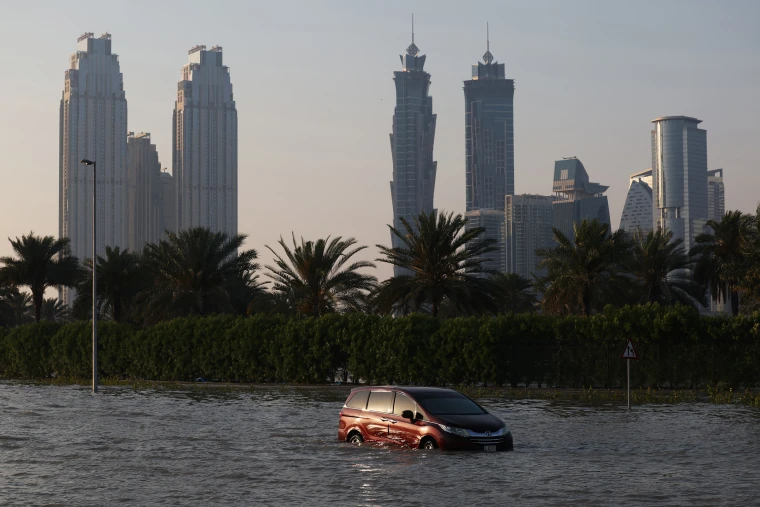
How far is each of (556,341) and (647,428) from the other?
16758 millimetres

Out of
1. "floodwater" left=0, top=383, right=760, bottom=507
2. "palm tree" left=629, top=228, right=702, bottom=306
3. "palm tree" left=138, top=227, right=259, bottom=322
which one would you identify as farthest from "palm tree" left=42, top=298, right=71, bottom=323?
"floodwater" left=0, top=383, right=760, bottom=507

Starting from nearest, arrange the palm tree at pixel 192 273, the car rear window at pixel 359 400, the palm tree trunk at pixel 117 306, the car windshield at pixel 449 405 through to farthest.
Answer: the car windshield at pixel 449 405 < the car rear window at pixel 359 400 < the palm tree at pixel 192 273 < the palm tree trunk at pixel 117 306

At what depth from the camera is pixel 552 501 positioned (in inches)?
555

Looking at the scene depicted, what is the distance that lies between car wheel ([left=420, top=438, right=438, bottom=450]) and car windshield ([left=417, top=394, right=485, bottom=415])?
489 millimetres

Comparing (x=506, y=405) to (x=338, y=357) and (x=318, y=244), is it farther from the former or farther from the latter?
(x=318, y=244)

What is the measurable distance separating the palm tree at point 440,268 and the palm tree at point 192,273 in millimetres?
10282

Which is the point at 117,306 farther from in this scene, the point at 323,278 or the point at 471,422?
the point at 471,422

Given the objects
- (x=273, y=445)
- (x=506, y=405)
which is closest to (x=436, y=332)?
(x=506, y=405)

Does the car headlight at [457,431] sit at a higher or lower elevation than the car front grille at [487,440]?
higher

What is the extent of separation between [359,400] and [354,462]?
2.56 meters

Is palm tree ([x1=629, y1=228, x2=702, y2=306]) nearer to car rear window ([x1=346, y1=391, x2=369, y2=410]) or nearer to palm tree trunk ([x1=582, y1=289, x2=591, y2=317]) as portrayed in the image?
palm tree trunk ([x1=582, y1=289, x2=591, y2=317])

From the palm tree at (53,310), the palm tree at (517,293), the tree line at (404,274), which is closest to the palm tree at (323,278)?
the tree line at (404,274)

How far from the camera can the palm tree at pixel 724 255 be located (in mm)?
59656

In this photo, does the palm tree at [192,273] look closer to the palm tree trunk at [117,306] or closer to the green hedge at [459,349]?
the green hedge at [459,349]
